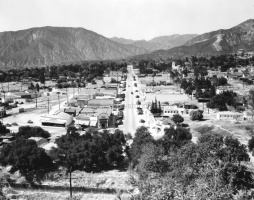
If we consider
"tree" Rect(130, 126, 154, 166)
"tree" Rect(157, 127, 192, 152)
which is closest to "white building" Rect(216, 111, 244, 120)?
"tree" Rect(157, 127, 192, 152)

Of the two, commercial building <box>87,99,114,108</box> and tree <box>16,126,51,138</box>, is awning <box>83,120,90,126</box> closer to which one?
tree <box>16,126,51,138</box>

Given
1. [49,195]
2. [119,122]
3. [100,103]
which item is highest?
[100,103]

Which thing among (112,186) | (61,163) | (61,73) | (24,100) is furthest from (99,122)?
(61,73)

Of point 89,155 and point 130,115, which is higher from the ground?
point 89,155

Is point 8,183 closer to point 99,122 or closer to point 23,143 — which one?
point 23,143

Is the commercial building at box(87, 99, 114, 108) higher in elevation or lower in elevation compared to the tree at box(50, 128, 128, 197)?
higher

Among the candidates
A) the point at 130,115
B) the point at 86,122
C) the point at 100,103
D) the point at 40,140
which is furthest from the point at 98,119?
the point at 100,103

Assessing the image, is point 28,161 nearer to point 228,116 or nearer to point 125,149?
point 125,149

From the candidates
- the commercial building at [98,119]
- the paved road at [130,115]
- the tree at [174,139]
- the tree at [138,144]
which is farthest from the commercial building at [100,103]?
the tree at [138,144]
